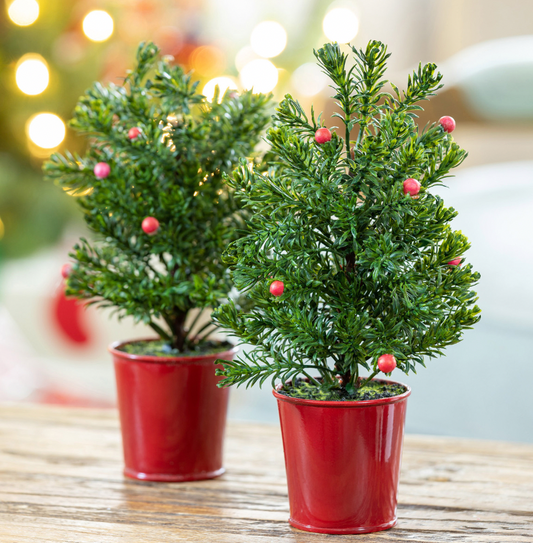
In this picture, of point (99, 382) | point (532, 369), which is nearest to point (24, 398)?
point (99, 382)

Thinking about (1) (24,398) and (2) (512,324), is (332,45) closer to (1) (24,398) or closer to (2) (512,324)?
(2) (512,324)

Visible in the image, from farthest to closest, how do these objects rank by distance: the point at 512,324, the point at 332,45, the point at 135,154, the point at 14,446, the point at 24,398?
the point at 24,398 → the point at 512,324 → the point at 14,446 → the point at 135,154 → the point at 332,45

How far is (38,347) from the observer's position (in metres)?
2.19

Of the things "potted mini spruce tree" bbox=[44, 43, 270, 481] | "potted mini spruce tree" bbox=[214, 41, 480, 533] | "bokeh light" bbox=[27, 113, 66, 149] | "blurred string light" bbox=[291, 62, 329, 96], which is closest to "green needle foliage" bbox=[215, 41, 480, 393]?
"potted mini spruce tree" bbox=[214, 41, 480, 533]

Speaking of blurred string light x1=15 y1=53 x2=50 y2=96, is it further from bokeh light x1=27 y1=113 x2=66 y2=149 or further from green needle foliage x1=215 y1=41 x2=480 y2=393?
A: green needle foliage x1=215 y1=41 x2=480 y2=393

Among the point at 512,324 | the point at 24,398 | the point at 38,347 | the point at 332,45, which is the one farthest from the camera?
the point at 24,398

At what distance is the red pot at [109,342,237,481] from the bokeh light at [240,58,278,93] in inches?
57.6

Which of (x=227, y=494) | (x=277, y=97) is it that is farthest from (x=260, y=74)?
(x=227, y=494)

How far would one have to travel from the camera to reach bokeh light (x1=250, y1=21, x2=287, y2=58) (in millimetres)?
2154

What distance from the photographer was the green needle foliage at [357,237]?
20.0 inches

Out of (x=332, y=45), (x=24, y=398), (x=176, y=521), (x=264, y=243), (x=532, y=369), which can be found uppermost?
(x=332, y=45)

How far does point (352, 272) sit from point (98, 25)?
1.55 metres

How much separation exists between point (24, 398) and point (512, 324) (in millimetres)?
2017

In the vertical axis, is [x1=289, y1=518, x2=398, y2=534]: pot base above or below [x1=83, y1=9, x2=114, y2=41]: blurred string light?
below
